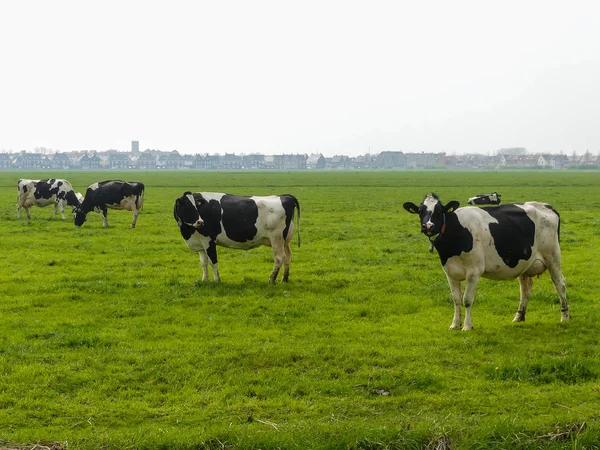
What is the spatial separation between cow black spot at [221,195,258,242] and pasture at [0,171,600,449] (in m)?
1.06

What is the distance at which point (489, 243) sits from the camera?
10.7m

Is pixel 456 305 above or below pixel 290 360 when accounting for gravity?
above

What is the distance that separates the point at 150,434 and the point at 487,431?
344cm

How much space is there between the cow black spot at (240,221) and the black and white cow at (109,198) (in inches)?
504

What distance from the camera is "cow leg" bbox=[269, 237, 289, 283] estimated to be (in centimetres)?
1476

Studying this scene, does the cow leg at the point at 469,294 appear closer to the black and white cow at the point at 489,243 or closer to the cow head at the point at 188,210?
the black and white cow at the point at 489,243

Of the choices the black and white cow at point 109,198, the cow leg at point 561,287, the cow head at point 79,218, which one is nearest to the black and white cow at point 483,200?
the black and white cow at point 109,198

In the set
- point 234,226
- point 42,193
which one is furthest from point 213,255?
point 42,193

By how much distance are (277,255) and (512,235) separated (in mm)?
5801

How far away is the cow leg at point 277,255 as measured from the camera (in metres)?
14.8

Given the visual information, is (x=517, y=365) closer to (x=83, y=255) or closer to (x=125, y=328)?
(x=125, y=328)

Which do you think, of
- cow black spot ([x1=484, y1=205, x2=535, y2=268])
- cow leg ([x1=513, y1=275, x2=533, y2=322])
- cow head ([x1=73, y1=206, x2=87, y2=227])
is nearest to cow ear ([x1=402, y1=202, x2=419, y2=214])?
cow black spot ([x1=484, y1=205, x2=535, y2=268])

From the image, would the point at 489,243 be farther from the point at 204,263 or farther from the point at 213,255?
the point at 204,263

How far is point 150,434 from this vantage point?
261 inches
